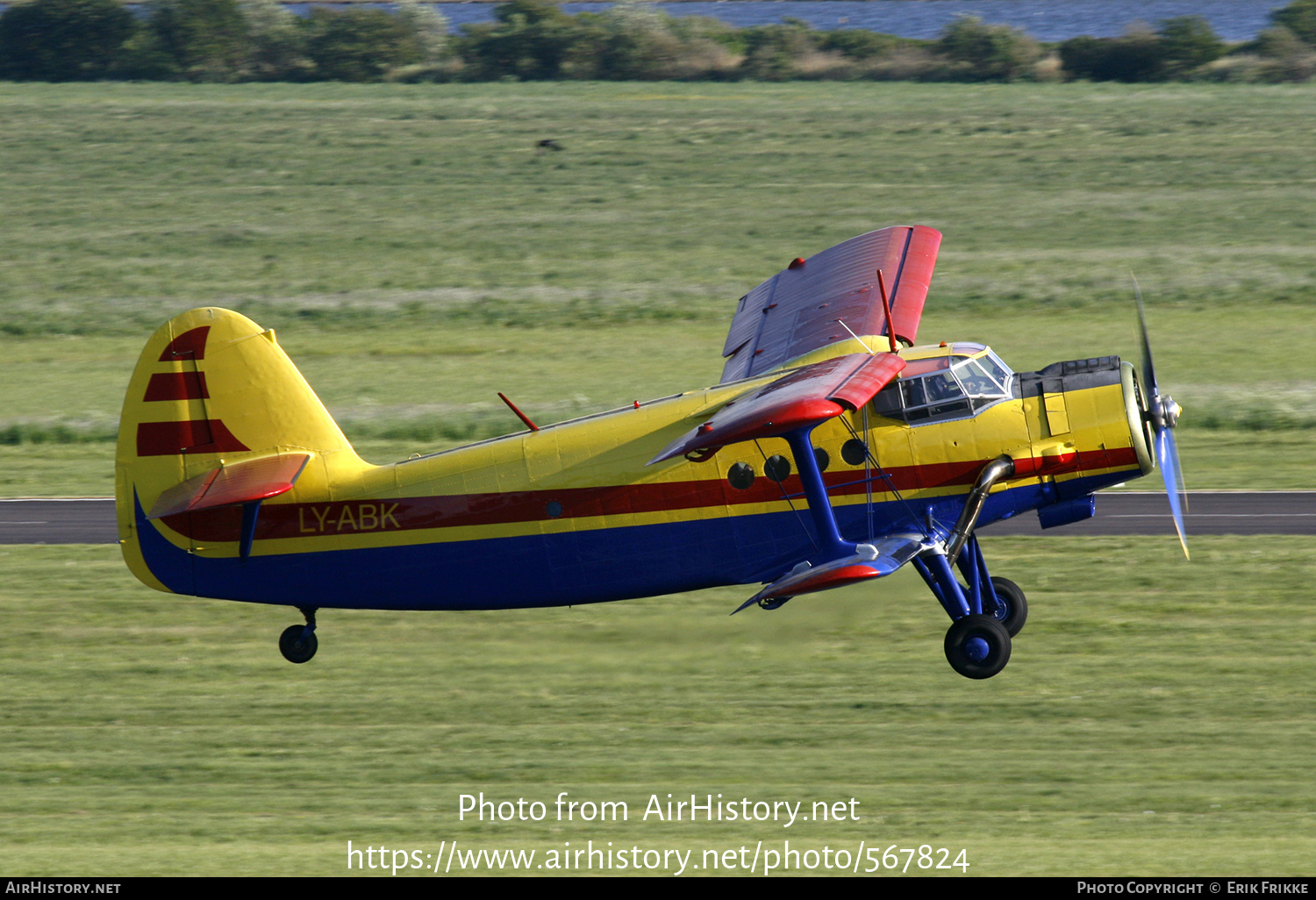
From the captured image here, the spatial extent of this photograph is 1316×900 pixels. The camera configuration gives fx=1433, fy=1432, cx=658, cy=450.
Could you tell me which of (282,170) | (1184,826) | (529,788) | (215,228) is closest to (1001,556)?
(1184,826)

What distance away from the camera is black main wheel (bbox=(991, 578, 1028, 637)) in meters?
16.3

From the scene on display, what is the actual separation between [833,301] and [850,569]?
18.2ft

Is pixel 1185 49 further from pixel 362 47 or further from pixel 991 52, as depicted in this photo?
pixel 362 47

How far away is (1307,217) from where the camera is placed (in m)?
41.9

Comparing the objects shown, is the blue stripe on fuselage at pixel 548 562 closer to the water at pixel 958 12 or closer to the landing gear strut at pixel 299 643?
the landing gear strut at pixel 299 643

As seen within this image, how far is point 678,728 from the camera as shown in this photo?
15164 mm

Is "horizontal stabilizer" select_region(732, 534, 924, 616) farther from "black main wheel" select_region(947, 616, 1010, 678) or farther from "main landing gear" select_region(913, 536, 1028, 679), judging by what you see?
"black main wheel" select_region(947, 616, 1010, 678)

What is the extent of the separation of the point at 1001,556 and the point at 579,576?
747cm

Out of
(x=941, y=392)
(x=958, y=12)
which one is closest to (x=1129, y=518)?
(x=941, y=392)

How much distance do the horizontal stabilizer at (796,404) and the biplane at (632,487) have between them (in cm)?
8

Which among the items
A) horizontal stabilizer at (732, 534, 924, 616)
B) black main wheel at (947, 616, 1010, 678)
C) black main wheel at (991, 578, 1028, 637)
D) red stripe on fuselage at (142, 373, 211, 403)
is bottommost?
black main wheel at (991, 578, 1028, 637)

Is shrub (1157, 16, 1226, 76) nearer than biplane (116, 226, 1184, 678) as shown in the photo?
No

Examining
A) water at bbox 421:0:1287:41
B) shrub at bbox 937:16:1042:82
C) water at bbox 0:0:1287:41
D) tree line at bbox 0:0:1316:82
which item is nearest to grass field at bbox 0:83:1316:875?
tree line at bbox 0:0:1316:82

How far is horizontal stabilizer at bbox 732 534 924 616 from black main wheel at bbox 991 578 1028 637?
2.30 meters
